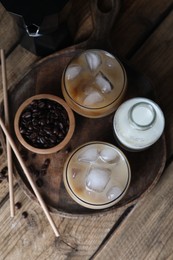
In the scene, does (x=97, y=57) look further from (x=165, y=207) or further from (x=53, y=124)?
→ (x=165, y=207)

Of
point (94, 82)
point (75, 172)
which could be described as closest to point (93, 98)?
point (94, 82)

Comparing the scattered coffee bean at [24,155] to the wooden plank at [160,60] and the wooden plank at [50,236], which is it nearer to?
the wooden plank at [50,236]

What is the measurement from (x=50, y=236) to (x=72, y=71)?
1.29 feet

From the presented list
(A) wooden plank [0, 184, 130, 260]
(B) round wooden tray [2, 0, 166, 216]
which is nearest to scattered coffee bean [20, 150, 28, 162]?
(B) round wooden tray [2, 0, 166, 216]

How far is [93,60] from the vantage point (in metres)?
0.93

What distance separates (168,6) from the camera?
41.5 inches

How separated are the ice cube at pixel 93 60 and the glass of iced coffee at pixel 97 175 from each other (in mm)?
162

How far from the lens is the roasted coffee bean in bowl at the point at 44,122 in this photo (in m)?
0.93

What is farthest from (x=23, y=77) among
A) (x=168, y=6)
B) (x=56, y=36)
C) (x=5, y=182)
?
(x=168, y=6)

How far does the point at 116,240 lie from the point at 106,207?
0.14 meters

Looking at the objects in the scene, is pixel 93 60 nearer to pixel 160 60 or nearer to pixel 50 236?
pixel 160 60

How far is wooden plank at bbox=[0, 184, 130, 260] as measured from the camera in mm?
1030

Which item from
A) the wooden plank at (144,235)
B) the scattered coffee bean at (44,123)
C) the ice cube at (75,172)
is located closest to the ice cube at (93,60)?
the scattered coffee bean at (44,123)

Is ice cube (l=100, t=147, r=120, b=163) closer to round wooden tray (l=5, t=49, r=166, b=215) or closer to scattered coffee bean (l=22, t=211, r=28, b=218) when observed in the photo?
round wooden tray (l=5, t=49, r=166, b=215)
